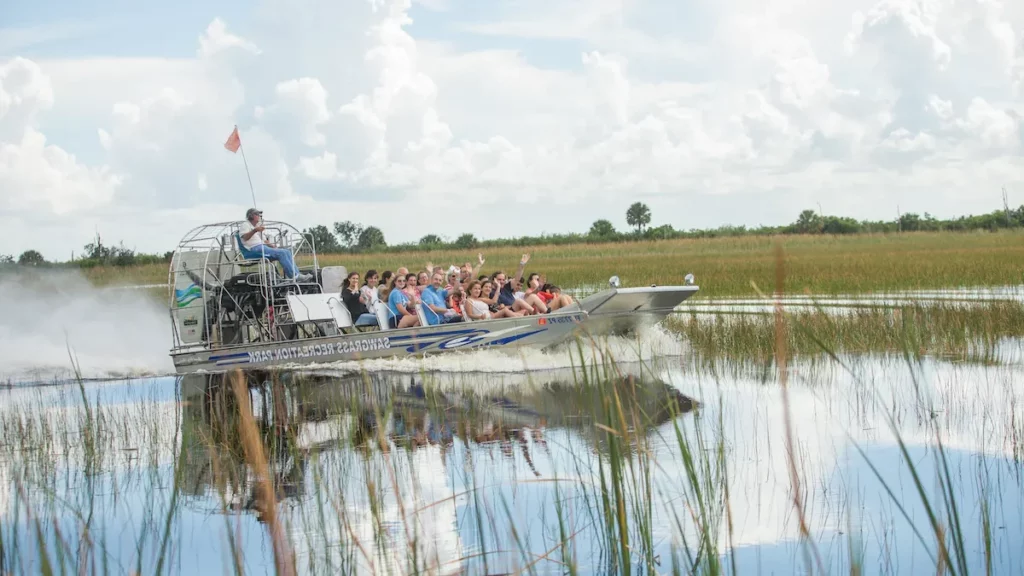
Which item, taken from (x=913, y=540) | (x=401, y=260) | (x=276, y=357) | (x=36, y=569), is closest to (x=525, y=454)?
(x=913, y=540)

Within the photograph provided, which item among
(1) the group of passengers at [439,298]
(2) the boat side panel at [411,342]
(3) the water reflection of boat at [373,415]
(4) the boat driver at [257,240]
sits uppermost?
(4) the boat driver at [257,240]

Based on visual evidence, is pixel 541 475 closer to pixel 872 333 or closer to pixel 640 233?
pixel 872 333

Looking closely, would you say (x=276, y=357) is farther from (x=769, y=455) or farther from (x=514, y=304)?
(x=769, y=455)

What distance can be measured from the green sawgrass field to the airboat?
2747 mm

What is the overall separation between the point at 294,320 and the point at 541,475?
8108mm

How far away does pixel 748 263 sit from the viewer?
3559 centimetres

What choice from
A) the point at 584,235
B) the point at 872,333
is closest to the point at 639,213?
the point at 584,235

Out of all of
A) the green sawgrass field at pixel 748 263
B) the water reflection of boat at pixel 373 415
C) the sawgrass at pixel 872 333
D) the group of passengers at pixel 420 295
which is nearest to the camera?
the water reflection of boat at pixel 373 415


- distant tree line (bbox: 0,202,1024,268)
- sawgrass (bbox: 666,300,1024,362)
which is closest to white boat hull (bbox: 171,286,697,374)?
sawgrass (bbox: 666,300,1024,362)

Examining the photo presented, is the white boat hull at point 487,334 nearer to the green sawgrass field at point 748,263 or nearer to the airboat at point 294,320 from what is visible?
the airboat at point 294,320

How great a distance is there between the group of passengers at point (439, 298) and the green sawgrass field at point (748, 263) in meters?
3.88

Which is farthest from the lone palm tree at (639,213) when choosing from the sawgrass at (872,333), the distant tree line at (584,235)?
the sawgrass at (872,333)

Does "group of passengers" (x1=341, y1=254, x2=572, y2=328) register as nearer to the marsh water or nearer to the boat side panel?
the boat side panel

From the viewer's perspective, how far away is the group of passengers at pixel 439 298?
50.3ft
